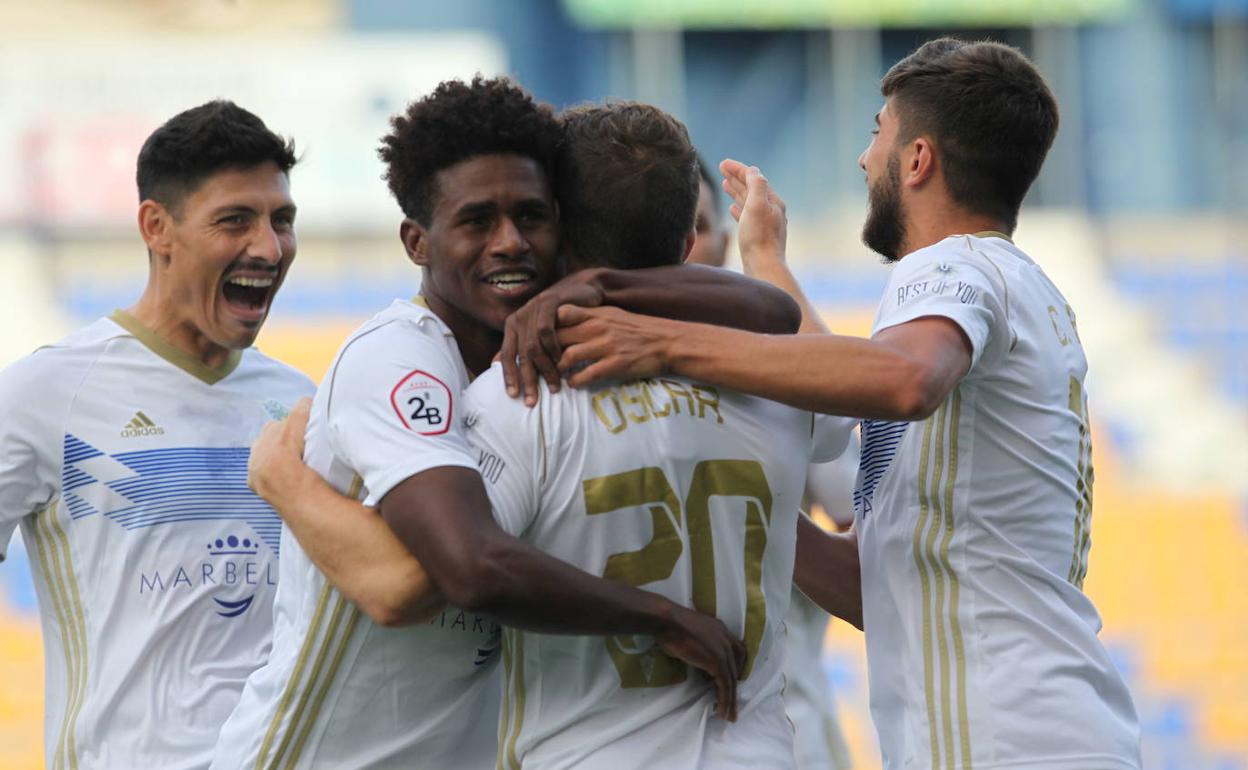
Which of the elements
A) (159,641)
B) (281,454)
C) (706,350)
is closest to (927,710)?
(706,350)

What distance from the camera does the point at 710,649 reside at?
3.01 metres

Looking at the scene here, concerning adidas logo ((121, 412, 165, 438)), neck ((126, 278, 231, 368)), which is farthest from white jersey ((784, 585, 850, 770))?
adidas logo ((121, 412, 165, 438))

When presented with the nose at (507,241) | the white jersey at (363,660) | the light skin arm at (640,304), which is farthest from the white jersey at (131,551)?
the light skin arm at (640,304)

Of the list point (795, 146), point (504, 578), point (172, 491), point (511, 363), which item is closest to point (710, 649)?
point (504, 578)

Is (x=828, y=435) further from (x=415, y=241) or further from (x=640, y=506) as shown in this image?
(x=415, y=241)

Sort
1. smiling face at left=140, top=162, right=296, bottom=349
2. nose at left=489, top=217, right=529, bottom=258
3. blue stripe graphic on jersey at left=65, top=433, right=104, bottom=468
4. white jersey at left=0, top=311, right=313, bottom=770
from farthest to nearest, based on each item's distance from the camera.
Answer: smiling face at left=140, top=162, right=296, bottom=349 → blue stripe graphic on jersey at left=65, top=433, right=104, bottom=468 → white jersey at left=0, top=311, right=313, bottom=770 → nose at left=489, top=217, right=529, bottom=258

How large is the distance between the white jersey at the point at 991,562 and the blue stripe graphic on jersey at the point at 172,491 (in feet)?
5.62

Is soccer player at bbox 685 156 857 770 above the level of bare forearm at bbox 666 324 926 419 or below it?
below

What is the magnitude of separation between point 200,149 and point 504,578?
7.20 feet

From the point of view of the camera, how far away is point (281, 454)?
3.31m

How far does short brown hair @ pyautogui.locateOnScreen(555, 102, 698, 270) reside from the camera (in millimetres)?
3152

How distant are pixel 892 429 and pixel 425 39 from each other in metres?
15.9

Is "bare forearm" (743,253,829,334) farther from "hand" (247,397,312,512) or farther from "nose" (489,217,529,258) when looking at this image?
"hand" (247,397,312,512)

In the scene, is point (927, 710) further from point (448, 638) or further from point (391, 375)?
point (391, 375)
